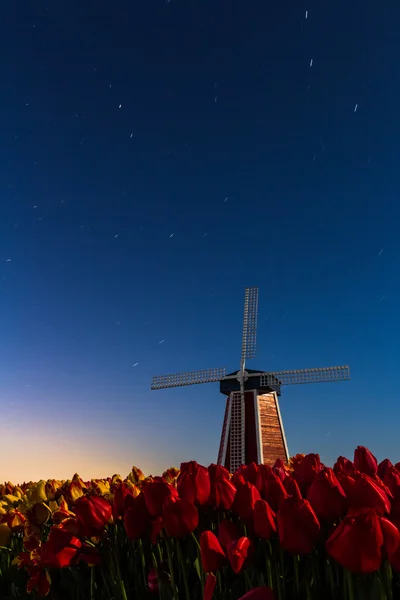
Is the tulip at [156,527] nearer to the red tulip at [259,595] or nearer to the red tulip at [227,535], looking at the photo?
the red tulip at [227,535]

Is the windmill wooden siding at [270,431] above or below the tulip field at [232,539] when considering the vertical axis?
above

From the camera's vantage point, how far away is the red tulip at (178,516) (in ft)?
6.30

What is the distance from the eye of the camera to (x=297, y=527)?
166cm

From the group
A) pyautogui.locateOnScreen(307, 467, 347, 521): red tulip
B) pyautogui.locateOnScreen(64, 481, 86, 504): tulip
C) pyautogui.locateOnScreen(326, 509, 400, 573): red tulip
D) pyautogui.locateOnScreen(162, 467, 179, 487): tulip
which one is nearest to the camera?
pyautogui.locateOnScreen(326, 509, 400, 573): red tulip

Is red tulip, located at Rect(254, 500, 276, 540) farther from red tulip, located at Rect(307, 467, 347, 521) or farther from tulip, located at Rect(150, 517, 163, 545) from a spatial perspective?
tulip, located at Rect(150, 517, 163, 545)

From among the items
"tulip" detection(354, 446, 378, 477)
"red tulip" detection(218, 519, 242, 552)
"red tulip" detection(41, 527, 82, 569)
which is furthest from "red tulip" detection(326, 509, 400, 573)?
"tulip" detection(354, 446, 378, 477)

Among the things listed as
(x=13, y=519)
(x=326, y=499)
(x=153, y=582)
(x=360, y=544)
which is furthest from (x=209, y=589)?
(x=13, y=519)

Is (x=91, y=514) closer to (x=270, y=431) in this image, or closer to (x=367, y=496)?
(x=367, y=496)

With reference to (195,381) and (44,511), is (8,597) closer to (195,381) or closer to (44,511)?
(44,511)

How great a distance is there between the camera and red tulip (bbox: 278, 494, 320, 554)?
166cm

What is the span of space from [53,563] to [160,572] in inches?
21.5

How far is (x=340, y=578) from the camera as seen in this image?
1783 millimetres

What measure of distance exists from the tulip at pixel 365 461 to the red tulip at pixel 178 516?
141 centimetres

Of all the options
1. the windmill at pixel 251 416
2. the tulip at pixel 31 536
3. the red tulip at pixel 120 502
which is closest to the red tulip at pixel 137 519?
the red tulip at pixel 120 502
